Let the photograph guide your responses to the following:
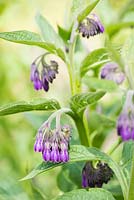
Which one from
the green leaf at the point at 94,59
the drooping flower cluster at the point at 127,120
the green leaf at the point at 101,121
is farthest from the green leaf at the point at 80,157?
the green leaf at the point at 101,121

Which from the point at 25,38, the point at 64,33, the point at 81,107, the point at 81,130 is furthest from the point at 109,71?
the point at 25,38

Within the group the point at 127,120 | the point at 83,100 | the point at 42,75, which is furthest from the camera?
the point at 42,75

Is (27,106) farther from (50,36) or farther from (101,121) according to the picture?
(101,121)

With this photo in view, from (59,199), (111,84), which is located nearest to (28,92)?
(59,199)

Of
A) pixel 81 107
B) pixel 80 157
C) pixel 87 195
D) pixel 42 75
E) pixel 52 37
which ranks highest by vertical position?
pixel 52 37

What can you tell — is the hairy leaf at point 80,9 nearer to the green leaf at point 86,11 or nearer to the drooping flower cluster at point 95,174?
the green leaf at point 86,11

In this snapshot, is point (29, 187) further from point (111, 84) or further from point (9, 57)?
point (9, 57)

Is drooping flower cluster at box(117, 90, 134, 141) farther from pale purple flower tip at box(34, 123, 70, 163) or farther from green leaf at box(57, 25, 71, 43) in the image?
green leaf at box(57, 25, 71, 43)

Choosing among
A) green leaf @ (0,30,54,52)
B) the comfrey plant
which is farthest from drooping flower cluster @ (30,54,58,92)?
green leaf @ (0,30,54,52)
